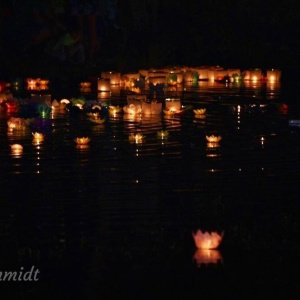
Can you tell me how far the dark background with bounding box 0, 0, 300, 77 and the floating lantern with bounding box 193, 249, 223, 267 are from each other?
558 inches

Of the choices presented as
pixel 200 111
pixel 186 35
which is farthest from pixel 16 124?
pixel 186 35

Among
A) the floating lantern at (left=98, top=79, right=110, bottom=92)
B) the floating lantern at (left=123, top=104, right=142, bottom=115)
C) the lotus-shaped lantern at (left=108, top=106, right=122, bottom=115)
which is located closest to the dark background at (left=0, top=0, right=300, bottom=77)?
the floating lantern at (left=98, top=79, right=110, bottom=92)

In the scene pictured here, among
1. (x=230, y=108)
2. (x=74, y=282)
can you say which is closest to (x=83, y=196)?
(x=74, y=282)

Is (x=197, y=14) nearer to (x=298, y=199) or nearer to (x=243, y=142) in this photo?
(x=243, y=142)

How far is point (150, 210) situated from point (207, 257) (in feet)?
4.19

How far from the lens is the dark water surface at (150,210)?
612 cm

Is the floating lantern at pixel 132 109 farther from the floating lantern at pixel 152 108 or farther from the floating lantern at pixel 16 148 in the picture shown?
the floating lantern at pixel 16 148

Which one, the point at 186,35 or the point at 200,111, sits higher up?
the point at 186,35

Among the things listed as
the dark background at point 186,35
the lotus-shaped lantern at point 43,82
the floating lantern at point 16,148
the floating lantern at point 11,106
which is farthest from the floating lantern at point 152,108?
the dark background at point 186,35

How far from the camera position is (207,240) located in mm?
6762

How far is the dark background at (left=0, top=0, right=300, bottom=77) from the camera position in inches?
853

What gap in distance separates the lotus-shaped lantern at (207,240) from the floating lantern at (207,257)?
35mm

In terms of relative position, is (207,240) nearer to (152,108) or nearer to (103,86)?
(152,108)

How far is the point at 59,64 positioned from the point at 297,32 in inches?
278
